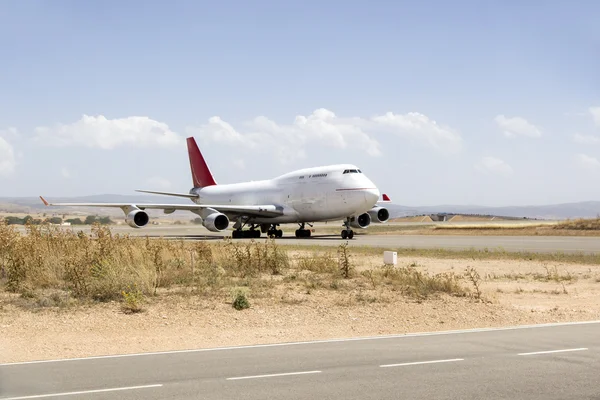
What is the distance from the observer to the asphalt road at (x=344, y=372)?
291 inches

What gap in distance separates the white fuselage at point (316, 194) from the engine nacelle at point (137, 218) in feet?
27.6

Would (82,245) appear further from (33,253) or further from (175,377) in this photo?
(175,377)

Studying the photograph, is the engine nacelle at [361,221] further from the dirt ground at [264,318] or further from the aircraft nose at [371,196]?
the dirt ground at [264,318]

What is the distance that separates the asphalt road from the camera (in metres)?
7.39

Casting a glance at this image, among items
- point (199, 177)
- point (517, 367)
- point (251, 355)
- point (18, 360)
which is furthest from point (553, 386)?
point (199, 177)

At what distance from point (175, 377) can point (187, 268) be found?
12.1 metres

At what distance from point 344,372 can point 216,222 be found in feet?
121

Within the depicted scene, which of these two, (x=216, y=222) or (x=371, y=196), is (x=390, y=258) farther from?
(x=216, y=222)

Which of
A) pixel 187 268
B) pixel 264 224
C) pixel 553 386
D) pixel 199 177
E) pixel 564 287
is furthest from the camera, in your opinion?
pixel 199 177

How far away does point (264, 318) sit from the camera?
13297 millimetres

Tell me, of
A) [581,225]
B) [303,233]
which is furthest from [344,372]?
[581,225]

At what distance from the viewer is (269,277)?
762 inches

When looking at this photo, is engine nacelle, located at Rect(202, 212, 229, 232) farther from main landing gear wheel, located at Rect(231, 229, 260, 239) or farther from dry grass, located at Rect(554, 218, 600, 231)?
dry grass, located at Rect(554, 218, 600, 231)

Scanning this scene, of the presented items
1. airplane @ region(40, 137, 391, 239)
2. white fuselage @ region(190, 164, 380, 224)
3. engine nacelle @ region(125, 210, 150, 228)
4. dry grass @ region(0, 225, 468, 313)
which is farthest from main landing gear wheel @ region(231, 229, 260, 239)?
dry grass @ region(0, 225, 468, 313)
